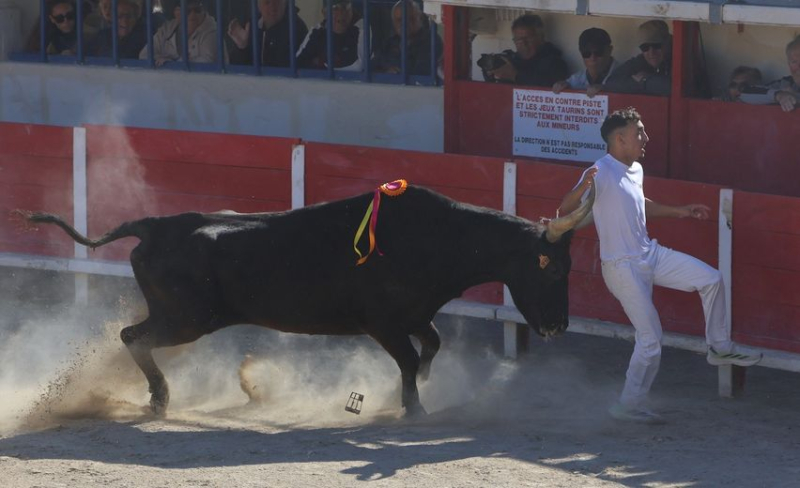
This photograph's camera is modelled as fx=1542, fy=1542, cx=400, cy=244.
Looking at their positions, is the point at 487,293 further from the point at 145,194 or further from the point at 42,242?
the point at 42,242

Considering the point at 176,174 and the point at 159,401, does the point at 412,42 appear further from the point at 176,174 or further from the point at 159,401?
the point at 159,401

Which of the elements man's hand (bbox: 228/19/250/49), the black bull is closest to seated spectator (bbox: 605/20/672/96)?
the black bull

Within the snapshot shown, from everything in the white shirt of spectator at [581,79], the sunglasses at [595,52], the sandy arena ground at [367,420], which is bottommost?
the sandy arena ground at [367,420]

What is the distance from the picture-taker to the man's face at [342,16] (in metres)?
12.0

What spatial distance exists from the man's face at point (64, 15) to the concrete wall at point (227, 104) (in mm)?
376

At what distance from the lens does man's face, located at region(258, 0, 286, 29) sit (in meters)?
12.3

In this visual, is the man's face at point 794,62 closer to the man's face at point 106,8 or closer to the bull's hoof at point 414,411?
the bull's hoof at point 414,411

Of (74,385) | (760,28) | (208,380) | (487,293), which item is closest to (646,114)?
(760,28)

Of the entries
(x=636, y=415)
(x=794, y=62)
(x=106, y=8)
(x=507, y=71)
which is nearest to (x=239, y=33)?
(x=106, y=8)

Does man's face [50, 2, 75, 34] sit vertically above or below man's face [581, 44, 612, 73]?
above

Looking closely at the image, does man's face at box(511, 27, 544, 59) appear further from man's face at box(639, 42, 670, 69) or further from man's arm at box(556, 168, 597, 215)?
man's arm at box(556, 168, 597, 215)

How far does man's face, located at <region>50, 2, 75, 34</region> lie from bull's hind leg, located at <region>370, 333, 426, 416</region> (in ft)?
21.6

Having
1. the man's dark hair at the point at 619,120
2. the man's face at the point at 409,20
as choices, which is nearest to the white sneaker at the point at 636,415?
the man's dark hair at the point at 619,120

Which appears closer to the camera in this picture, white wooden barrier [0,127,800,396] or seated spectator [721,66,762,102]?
white wooden barrier [0,127,800,396]
